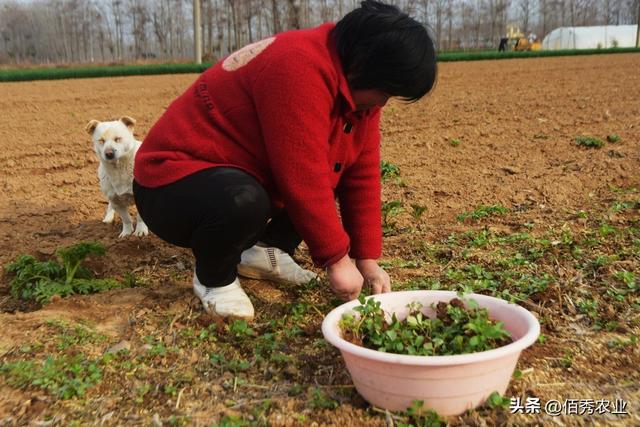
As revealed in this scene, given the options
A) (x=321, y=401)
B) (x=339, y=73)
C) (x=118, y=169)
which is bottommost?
(x=321, y=401)

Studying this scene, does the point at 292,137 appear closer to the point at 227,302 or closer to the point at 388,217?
the point at 227,302

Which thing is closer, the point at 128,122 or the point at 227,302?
the point at 227,302

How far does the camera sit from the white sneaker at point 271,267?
2.64 meters

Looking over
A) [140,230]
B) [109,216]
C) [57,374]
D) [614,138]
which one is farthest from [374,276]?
[614,138]

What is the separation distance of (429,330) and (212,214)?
2.58ft

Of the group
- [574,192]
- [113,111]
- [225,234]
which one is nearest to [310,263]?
[225,234]

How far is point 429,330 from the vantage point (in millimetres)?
1802

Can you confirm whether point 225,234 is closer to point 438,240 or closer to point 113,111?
point 438,240

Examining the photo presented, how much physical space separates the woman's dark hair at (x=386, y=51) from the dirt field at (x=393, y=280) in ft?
2.89

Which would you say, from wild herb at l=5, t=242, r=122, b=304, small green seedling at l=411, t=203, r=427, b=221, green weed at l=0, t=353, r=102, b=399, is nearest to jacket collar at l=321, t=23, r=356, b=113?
green weed at l=0, t=353, r=102, b=399

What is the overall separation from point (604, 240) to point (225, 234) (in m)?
1.83

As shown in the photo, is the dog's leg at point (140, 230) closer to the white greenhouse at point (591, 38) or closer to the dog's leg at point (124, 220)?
the dog's leg at point (124, 220)

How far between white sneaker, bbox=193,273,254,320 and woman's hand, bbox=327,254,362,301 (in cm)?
47

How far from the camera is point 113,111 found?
324 inches
